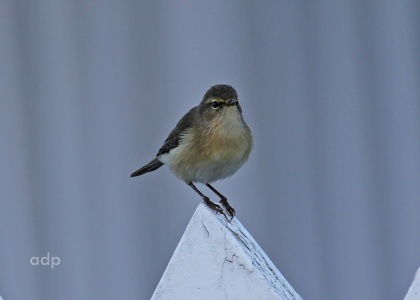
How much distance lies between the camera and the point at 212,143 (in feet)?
13.7

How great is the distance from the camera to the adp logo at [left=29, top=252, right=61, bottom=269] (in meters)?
5.46

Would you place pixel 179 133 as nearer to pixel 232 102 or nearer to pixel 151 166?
pixel 232 102

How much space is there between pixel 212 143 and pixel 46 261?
183 centimetres

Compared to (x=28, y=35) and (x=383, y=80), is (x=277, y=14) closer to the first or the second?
(x=383, y=80)

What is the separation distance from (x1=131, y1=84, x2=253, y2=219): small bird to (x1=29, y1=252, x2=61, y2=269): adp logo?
139 cm

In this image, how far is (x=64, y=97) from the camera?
5.63 meters

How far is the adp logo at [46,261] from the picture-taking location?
5465 millimetres

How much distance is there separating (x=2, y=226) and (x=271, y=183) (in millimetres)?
1672

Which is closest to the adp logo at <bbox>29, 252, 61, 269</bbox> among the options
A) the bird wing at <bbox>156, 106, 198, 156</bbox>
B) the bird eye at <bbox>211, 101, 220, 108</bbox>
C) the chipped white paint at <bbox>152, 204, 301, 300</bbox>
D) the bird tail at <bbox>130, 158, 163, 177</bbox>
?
the bird tail at <bbox>130, 158, 163, 177</bbox>

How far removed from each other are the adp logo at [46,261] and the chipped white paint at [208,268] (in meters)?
2.83

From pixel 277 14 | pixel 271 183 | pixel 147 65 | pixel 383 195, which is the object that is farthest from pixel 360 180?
pixel 147 65

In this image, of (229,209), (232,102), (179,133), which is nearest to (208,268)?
(229,209)

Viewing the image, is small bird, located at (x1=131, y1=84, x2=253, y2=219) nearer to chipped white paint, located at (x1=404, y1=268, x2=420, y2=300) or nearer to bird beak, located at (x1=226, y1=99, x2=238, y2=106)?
bird beak, located at (x1=226, y1=99, x2=238, y2=106)

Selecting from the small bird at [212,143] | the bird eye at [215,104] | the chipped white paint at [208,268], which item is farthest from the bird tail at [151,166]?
the chipped white paint at [208,268]
